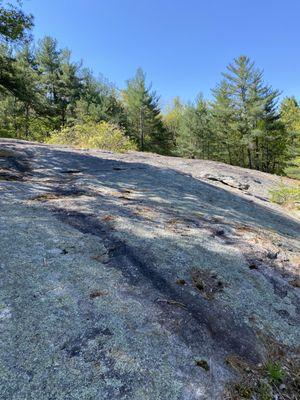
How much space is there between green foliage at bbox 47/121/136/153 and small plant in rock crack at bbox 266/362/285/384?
988 centimetres

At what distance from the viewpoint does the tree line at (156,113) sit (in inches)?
896

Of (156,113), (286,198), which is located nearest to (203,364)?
(286,198)

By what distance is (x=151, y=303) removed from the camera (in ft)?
7.27

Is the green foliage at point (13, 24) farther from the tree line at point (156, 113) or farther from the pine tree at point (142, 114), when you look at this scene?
the pine tree at point (142, 114)

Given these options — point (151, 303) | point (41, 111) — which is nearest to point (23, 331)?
point (151, 303)

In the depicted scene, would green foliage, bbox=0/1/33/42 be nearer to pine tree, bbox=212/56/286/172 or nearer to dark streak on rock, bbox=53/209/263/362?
dark streak on rock, bbox=53/209/263/362

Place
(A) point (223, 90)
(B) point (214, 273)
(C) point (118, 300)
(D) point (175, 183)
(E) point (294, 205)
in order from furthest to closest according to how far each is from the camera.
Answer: (A) point (223, 90) → (E) point (294, 205) → (D) point (175, 183) → (B) point (214, 273) → (C) point (118, 300)

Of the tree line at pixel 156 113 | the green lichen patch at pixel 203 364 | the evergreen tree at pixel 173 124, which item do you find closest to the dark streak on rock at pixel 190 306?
the green lichen patch at pixel 203 364

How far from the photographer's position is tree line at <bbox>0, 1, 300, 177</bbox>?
896 inches

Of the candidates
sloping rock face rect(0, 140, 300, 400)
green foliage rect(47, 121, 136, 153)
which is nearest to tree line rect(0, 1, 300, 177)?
green foliage rect(47, 121, 136, 153)

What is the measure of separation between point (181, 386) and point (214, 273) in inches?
49.8

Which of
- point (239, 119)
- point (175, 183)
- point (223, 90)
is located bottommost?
point (175, 183)

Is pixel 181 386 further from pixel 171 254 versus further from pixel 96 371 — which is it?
pixel 171 254

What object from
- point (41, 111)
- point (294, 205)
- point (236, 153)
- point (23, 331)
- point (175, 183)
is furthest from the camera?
point (236, 153)
